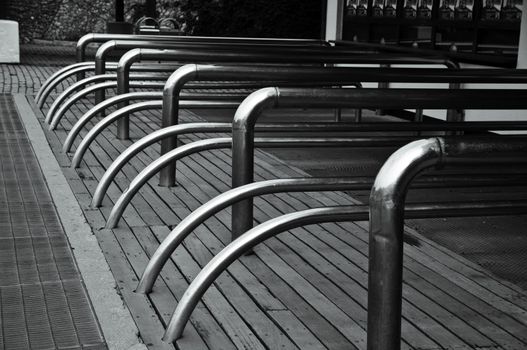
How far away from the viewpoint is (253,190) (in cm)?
375

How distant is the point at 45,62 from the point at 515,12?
34.3 feet

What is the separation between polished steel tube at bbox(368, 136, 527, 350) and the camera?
249 cm

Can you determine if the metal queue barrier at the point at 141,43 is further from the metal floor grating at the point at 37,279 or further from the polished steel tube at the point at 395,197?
the polished steel tube at the point at 395,197

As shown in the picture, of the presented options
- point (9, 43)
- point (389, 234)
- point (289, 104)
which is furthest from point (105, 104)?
point (9, 43)

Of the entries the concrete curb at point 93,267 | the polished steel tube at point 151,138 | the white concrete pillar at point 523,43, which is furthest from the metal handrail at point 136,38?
the polished steel tube at point 151,138

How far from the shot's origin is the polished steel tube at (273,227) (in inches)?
131

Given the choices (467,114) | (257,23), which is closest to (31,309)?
(467,114)

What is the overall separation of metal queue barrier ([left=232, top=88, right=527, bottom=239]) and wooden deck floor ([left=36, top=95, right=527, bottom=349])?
1.31 ft

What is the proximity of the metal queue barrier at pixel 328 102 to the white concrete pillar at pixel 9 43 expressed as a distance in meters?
11.9

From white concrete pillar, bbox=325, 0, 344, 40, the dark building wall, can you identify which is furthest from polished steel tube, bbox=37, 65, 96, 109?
the dark building wall

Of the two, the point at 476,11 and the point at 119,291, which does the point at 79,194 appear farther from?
the point at 476,11

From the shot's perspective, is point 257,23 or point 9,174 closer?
point 9,174

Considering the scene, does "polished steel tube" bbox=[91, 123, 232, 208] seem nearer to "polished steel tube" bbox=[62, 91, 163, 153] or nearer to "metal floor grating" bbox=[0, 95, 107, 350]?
"metal floor grating" bbox=[0, 95, 107, 350]

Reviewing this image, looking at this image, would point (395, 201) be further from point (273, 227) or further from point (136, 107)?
point (136, 107)
